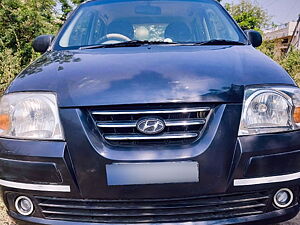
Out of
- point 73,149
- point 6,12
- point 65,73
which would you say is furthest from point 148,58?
point 6,12

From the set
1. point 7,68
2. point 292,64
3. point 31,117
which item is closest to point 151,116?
point 31,117

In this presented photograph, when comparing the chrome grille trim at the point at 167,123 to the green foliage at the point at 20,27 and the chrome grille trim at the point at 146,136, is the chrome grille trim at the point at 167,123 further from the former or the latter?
the green foliage at the point at 20,27

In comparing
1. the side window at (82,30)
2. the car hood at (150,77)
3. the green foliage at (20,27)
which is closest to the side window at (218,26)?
the car hood at (150,77)

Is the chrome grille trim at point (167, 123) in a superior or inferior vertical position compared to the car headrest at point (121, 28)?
inferior

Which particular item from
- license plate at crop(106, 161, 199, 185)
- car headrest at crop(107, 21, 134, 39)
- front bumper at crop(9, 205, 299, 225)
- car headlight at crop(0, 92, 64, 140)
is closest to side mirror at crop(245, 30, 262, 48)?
car headrest at crop(107, 21, 134, 39)

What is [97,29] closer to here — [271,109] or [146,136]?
[146,136]

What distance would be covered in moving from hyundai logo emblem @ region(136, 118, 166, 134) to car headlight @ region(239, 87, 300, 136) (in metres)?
0.41

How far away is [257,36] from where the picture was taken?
267 cm

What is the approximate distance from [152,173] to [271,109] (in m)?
0.66

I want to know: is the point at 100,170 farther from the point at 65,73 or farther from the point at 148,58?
the point at 148,58

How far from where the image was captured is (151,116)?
1.46 m

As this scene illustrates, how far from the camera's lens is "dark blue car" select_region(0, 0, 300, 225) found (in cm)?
142

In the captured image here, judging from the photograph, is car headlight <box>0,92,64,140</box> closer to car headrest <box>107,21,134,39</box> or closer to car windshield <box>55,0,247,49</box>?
car windshield <box>55,0,247,49</box>

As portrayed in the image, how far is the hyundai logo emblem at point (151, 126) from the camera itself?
4.74ft
